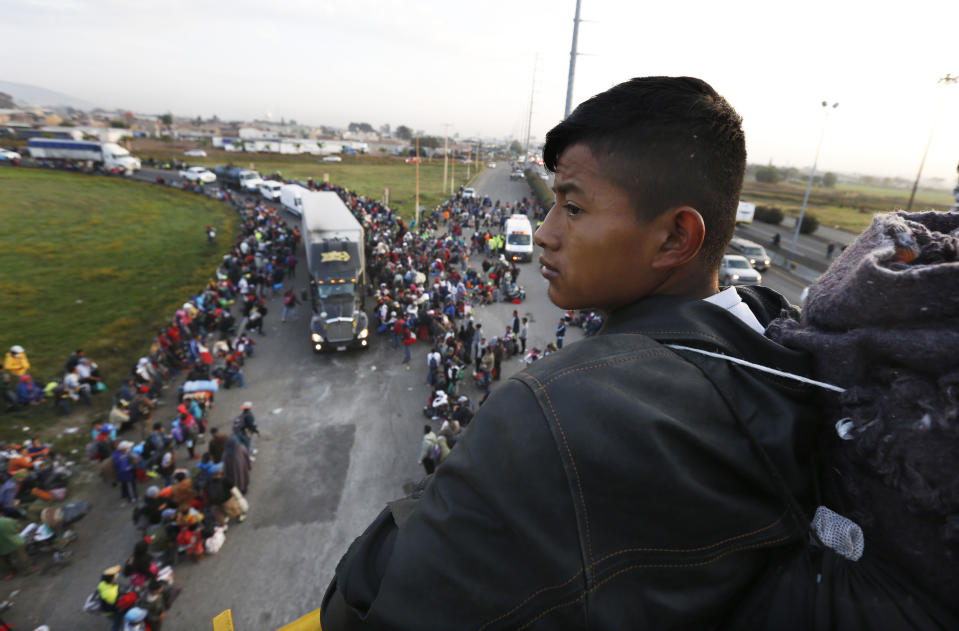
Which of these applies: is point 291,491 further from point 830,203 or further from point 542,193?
point 830,203

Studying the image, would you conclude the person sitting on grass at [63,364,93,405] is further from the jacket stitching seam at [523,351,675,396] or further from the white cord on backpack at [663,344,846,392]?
the white cord on backpack at [663,344,846,392]

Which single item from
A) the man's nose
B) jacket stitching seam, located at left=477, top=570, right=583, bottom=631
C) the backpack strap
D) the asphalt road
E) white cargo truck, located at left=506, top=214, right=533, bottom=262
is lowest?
the asphalt road

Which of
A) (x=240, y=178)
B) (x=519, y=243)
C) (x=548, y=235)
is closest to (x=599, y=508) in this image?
(x=548, y=235)

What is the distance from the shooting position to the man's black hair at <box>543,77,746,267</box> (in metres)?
1.45

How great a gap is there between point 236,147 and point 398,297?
310ft

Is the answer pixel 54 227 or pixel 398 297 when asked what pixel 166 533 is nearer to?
pixel 398 297

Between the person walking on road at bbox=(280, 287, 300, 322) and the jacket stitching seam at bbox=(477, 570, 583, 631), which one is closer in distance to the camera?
the jacket stitching seam at bbox=(477, 570, 583, 631)

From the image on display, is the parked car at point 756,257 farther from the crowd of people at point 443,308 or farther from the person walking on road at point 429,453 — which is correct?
the person walking on road at point 429,453

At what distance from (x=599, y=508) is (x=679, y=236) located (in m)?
0.92

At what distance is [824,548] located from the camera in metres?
1.08

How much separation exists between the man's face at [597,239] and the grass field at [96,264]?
16.3 m

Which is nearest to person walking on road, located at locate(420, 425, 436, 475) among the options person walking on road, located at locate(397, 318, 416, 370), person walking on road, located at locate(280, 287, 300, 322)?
person walking on road, located at locate(397, 318, 416, 370)

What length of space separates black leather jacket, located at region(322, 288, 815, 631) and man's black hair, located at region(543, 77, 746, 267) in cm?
63

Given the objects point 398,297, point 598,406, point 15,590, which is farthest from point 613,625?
point 398,297
